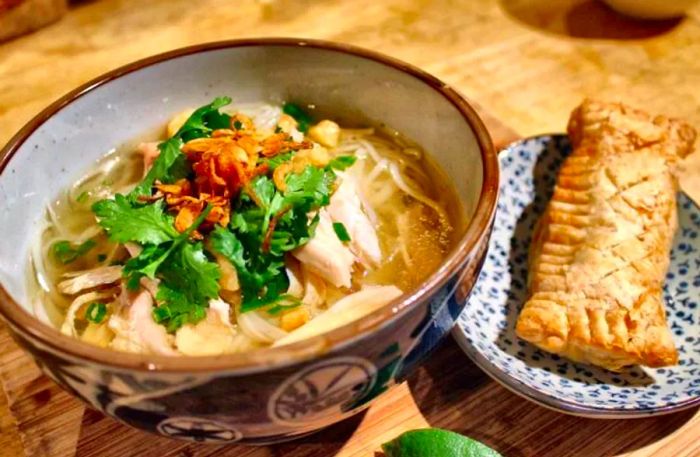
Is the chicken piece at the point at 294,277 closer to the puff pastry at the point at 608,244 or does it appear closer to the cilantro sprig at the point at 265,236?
the cilantro sprig at the point at 265,236

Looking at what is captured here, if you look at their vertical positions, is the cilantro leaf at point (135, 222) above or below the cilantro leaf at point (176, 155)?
below

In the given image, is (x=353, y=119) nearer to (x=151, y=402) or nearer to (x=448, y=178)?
(x=448, y=178)

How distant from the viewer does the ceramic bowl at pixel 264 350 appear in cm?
88

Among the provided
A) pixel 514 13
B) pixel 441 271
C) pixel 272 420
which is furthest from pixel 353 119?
pixel 514 13

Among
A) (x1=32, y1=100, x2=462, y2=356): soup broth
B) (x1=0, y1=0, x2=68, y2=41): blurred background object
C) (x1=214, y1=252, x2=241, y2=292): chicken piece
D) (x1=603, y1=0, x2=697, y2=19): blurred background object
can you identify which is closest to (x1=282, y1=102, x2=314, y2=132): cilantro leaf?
(x1=32, y1=100, x2=462, y2=356): soup broth

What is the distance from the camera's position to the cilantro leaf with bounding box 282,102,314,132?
1.62 meters

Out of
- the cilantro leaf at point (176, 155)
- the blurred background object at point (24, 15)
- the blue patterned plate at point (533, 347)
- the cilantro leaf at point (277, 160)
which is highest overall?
the blurred background object at point (24, 15)

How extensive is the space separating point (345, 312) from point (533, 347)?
60cm

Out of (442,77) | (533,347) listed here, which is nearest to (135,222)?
(533,347)

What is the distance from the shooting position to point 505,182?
1.88 m

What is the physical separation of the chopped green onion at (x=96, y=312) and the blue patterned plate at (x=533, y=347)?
2.28 feet

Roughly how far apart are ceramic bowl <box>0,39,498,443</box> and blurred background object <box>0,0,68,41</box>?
1337mm

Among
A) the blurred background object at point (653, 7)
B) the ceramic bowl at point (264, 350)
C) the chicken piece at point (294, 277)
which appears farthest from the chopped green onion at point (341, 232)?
the blurred background object at point (653, 7)

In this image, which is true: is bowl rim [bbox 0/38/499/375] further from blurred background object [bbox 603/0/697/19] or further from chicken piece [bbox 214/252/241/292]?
blurred background object [bbox 603/0/697/19]
